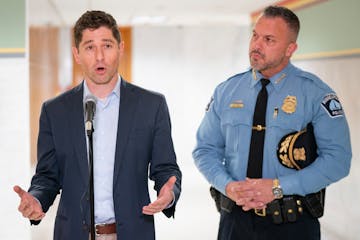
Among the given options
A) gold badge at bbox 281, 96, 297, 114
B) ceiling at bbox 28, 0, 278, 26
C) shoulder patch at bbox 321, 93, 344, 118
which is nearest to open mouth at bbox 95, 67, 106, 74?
gold badge at bbox 281, 96, 297, 114

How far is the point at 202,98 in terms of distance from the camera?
1055 centimetres

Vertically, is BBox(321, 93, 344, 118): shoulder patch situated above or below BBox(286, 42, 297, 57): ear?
below

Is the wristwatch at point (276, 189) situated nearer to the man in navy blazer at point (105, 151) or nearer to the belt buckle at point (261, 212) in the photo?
the belt buckle at point (261, 212)

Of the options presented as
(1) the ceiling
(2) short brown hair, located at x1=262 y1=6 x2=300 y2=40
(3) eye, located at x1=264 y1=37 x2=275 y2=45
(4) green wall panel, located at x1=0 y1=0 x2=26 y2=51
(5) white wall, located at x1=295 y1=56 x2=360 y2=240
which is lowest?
(5) white wall, located at x1=295 y1=56 x2=360 y2=240

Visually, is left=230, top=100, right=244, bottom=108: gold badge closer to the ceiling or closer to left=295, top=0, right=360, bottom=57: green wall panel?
left=295, top=0, right=360, bottom=57: green wall panel

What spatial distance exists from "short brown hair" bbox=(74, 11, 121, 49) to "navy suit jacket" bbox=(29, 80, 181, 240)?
0.21m

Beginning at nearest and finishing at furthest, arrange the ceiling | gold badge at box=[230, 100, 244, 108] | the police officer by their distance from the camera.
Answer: the police officer, gold badge at box=[230, 100, 244, 108], the ceiling

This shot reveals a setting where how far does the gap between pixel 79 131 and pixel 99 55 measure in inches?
12.1

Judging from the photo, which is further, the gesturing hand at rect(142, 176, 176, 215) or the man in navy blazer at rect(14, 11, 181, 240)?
the man in navy blazer at rect(14, 11, 181, 240)

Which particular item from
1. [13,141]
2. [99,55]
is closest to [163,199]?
[99,55]

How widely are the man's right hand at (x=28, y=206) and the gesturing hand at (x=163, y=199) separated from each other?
391 millimetres

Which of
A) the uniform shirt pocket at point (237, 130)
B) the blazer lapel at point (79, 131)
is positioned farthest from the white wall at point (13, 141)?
the blazer lapel at point (79, 131)

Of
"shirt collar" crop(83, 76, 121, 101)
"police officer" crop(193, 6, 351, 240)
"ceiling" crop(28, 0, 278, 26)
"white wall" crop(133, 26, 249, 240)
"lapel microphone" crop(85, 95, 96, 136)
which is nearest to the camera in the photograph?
"lapel microphone" crop(85, 95, 96, 136)

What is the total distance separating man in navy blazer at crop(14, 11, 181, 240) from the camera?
1998 mm
